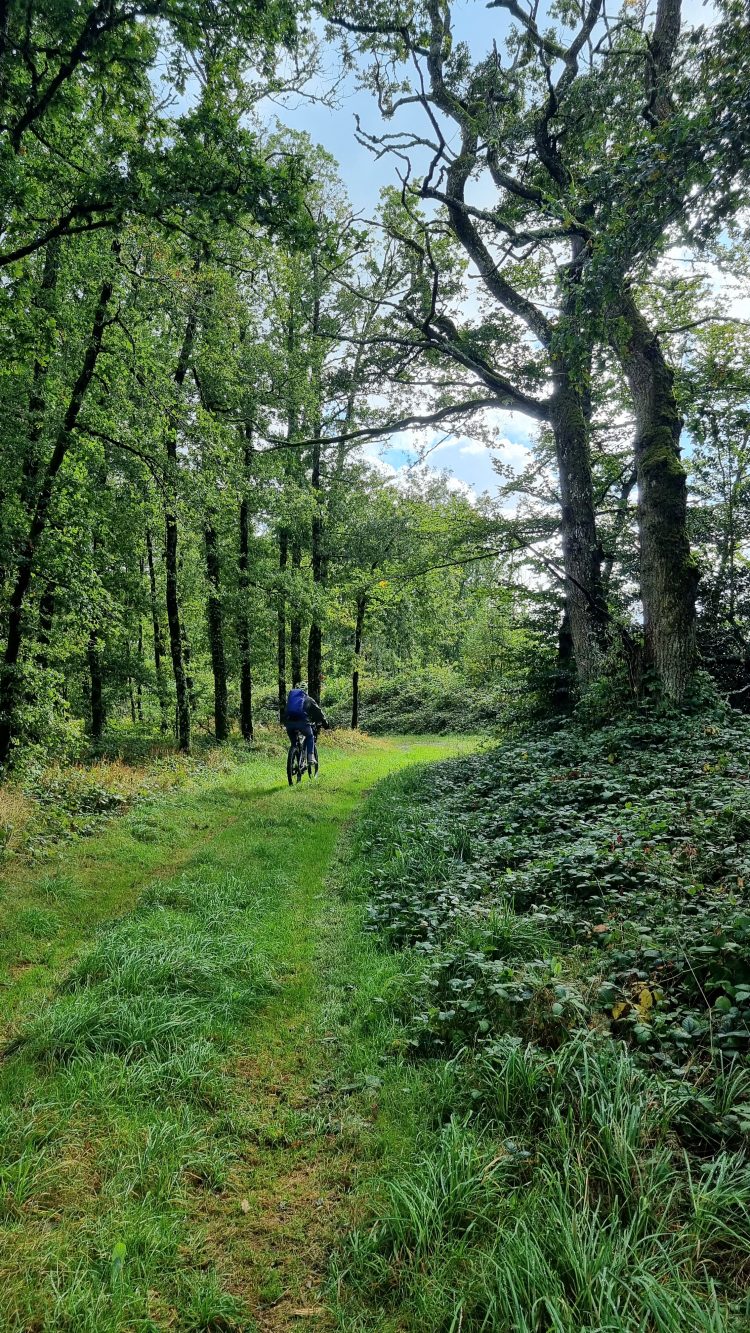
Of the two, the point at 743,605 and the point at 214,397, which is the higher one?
the point at 214,397

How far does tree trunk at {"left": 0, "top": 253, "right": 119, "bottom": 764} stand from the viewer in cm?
911

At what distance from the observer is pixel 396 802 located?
1031 cm

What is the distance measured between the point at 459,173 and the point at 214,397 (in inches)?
315

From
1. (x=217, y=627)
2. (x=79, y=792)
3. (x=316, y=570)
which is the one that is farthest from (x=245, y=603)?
(x=79, y=792)

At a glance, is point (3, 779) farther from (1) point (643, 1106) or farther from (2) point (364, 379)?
(2) point (364, 379)

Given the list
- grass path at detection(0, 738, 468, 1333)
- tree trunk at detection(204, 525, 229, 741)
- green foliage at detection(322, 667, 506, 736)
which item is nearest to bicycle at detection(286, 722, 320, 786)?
tree trunk at detection(204, 525, 229, 741)

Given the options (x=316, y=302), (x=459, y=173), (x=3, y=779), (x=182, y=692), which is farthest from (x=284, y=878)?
(x=316, y=302)

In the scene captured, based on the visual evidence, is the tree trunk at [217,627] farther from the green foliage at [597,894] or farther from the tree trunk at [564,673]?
the green foliage at [597,894]

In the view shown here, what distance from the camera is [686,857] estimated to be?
4664 millimetres

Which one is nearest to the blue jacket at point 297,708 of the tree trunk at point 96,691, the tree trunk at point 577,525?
the tree trunk at point 577,525

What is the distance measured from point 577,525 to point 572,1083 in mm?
10144

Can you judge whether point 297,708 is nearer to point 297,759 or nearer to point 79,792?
point 297,759

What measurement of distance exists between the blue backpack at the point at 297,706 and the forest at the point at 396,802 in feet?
5.51

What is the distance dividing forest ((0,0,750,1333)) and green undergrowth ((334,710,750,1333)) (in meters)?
0.02
